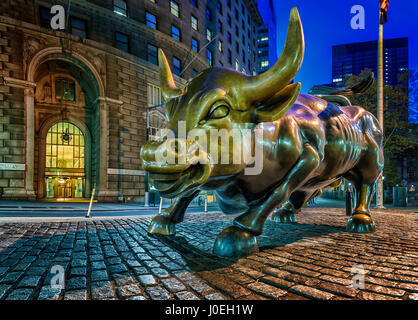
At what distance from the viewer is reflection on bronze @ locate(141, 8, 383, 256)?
5.74 feet

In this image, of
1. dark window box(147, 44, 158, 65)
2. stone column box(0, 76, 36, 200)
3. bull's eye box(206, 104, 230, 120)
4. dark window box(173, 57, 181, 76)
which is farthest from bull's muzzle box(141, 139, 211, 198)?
dark window box(173, 57, 181, 76)

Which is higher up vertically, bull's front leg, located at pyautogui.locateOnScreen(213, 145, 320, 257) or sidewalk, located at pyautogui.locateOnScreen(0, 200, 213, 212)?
bull's front leg, located at pyautogui.locateOnScreen(213, 145, 320, 257)

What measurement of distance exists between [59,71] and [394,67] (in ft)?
140

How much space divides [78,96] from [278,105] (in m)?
18.3

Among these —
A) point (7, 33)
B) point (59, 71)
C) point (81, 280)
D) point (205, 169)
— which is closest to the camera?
point (81, 280)

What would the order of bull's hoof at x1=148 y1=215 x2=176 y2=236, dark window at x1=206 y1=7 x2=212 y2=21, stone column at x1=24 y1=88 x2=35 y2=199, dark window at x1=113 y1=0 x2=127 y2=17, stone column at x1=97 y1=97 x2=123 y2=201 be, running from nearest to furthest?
bull's hoof at x1=148 y1=215 x2=176 y2=236
stone column at x1=24 y1=88 x2=35 y2=199
stone column at x1=97 y1=97 x2=123 y2=201
dark window at x1=113 y1=0 x2=127 y2=17
dark window at x1=206 y1=7 x2=212 y2=21

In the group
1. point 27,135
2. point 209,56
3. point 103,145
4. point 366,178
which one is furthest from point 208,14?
point 366,178

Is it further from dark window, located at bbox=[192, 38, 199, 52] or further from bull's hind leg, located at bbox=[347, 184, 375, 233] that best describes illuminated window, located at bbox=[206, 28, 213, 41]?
bull's hind leg, located at bbox=[347, 184, 375, 233]

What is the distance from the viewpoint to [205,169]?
5.74 ft

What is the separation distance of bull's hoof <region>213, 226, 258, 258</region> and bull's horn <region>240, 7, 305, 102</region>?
1.15 m

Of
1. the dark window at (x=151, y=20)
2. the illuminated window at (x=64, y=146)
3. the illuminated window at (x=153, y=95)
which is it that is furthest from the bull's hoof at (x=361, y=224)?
the dark window at (x=151, y=20)

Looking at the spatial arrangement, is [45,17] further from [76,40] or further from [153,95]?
[153,95]
